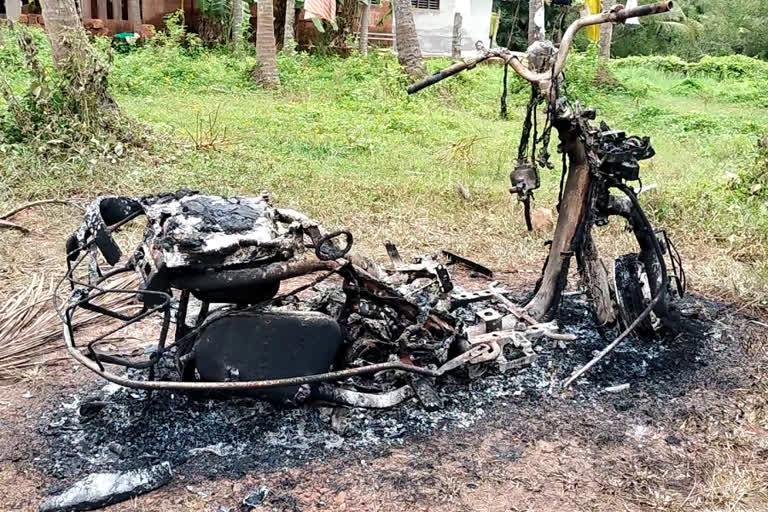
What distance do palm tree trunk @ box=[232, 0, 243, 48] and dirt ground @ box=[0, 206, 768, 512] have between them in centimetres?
1632

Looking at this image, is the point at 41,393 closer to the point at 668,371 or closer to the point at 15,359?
the point at 15,359

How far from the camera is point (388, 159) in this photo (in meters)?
9.47

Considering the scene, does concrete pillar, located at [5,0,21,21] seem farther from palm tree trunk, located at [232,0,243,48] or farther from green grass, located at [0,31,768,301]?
palm tree trunk, located at [232,0,243,48]

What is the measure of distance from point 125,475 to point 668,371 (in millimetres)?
2917

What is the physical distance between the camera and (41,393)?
3.88m

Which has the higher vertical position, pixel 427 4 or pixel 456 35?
pixel 427 4

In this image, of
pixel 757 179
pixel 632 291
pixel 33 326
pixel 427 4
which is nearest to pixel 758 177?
pixel 757 179

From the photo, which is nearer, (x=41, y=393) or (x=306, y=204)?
(x=41, y=393)

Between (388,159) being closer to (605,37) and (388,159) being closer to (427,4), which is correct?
(605,37)

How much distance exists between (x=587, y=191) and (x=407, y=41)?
11.4 meters

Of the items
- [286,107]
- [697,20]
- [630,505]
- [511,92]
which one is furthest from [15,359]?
[697,20]

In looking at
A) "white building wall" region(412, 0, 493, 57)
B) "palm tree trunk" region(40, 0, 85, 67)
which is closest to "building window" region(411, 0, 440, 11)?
"white building wall" region(412, 0, 493, 57)

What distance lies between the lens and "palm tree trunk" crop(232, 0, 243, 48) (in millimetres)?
18859

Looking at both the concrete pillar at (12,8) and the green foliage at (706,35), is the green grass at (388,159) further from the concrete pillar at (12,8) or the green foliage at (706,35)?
the green foliage at (706,35)
